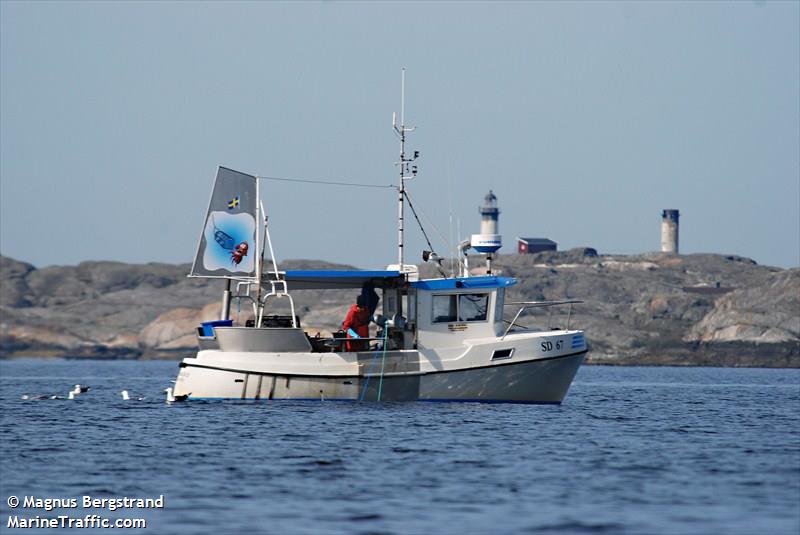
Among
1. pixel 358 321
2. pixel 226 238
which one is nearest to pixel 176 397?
pixel 226 238

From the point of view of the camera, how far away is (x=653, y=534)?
16672 mm

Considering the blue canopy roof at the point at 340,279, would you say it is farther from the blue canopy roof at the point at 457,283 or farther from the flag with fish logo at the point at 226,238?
the flag with fish logo at the point at 226,238

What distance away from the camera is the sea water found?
58.3ft

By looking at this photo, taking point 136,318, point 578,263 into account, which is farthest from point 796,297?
point 136,318

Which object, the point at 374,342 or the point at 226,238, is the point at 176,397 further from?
the point at 374,342

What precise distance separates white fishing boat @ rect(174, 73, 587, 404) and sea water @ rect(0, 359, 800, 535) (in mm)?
621

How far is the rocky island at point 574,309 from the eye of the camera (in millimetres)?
120750

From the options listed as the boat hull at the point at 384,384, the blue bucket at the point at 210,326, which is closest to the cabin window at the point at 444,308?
the boat hull at the point at 384,384

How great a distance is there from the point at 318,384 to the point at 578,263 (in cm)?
13798

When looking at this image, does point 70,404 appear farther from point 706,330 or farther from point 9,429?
point 706,330

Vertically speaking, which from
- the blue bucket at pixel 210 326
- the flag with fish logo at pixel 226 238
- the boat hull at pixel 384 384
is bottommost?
the boat hull at pixel 384 384

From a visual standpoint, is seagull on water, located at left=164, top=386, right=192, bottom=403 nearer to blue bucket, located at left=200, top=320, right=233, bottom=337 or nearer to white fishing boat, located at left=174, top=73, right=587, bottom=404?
white fishing boat, located at left=174, top=73, right=587, bottom=404

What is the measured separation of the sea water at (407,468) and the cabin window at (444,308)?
8.21ft

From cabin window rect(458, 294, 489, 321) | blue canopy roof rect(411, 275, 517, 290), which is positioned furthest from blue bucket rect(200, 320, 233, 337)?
cabin window rect(458, 294, 489, 321)
